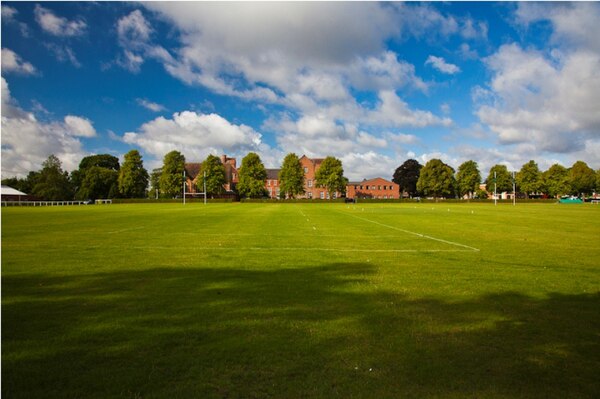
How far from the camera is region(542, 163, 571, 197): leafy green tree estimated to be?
12875cm

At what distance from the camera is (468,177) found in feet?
423

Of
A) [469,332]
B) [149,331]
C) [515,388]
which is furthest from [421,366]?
[149,331]

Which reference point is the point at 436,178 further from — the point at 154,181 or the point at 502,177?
the point at 154,181

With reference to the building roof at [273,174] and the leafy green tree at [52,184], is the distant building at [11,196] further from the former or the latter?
the building roof at [273,174]

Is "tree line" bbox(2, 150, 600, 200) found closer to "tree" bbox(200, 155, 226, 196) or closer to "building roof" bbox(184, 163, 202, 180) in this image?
"tree" bbox(200, 155, 226, 196)

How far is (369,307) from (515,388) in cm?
299

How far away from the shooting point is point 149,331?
18.7 ft

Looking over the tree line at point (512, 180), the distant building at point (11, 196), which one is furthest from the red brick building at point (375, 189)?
the distant building at point (11, 196)

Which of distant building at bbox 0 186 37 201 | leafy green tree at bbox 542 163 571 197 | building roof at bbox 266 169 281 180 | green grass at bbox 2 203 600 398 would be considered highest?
building roof at bbox 266 169 281 180

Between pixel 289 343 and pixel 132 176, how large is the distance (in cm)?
11484

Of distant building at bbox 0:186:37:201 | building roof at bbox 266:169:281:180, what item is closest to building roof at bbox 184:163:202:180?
building roof at bbox 266:169:281:180

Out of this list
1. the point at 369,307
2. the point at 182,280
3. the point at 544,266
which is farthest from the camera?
the point at 544,266

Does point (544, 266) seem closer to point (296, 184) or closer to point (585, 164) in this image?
point (296, 184)

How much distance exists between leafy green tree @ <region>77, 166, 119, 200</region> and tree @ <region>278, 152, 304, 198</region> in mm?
48847
